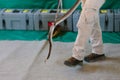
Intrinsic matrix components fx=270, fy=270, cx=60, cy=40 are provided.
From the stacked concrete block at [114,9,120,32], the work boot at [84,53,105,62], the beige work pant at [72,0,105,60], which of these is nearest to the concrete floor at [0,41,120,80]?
the work boot at [84,53,105,62]

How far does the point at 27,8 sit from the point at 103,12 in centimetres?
96

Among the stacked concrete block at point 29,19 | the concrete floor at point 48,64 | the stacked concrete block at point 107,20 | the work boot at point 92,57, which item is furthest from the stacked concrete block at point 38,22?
the work boot at point 92,57

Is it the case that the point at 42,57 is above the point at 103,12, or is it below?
below

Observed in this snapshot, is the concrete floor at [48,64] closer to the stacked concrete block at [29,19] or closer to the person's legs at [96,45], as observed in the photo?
the person's legs at [96,45]

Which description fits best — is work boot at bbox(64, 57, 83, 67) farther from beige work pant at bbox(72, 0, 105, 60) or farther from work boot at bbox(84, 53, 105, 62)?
work boot at bbox(84, 53, 105, 62)

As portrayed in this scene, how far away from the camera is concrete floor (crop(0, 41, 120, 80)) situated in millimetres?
2088

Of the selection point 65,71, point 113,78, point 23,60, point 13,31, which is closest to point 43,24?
point 13,31

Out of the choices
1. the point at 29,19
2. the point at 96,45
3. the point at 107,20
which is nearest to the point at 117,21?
the point at 107,20

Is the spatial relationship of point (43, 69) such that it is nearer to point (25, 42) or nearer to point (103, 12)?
point (25, 42)

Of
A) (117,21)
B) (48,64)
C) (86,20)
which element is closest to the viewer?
(86,20)

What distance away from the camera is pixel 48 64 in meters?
2.29

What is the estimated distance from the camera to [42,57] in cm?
242

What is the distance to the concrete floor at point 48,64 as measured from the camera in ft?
6.85

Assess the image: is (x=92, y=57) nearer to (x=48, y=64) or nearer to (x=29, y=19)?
(x=48, y=64)
